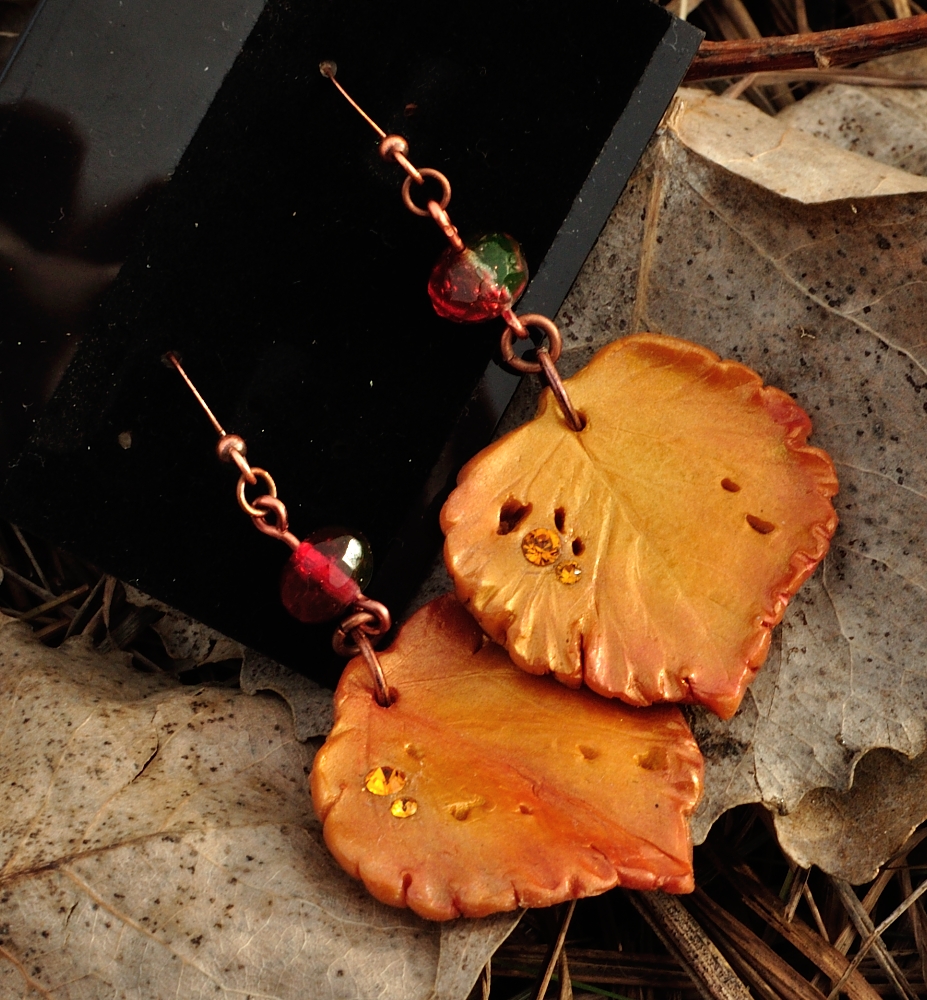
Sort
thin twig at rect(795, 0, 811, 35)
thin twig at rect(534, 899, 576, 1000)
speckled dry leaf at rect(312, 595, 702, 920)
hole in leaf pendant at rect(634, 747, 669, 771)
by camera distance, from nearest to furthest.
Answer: speckled dry leaf at rect(312, 595, 702, 920)
hole in leaf pendant at rect(634, 747, 669, 771)
thin twig at rect(534, 899, 576, 1000)
thin twig at rect(795, 0, 811, 35)

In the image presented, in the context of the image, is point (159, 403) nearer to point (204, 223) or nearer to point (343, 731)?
point (204, 223)

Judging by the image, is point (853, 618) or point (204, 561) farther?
point (204, 561)

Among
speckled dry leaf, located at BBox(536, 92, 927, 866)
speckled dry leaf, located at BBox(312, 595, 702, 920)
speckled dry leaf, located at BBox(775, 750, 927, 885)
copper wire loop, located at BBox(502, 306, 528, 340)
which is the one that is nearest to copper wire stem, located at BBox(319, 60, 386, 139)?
copper wire loop, located at BBox(502, 306, 528, 340)

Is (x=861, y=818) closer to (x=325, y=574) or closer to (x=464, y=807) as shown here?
(x=464, y=807)

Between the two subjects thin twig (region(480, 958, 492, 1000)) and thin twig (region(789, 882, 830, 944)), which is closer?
thin twig (region(480, 958, 492, 1000))

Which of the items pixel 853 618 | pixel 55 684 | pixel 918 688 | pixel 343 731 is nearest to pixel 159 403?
pixel 55 684

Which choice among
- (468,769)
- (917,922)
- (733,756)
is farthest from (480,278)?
(917,922)

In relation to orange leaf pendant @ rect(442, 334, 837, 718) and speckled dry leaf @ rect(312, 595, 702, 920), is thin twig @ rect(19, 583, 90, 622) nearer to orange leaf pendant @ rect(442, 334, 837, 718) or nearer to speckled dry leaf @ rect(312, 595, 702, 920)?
speckled dry leaf @ rect(312, 595, 702, 920)
